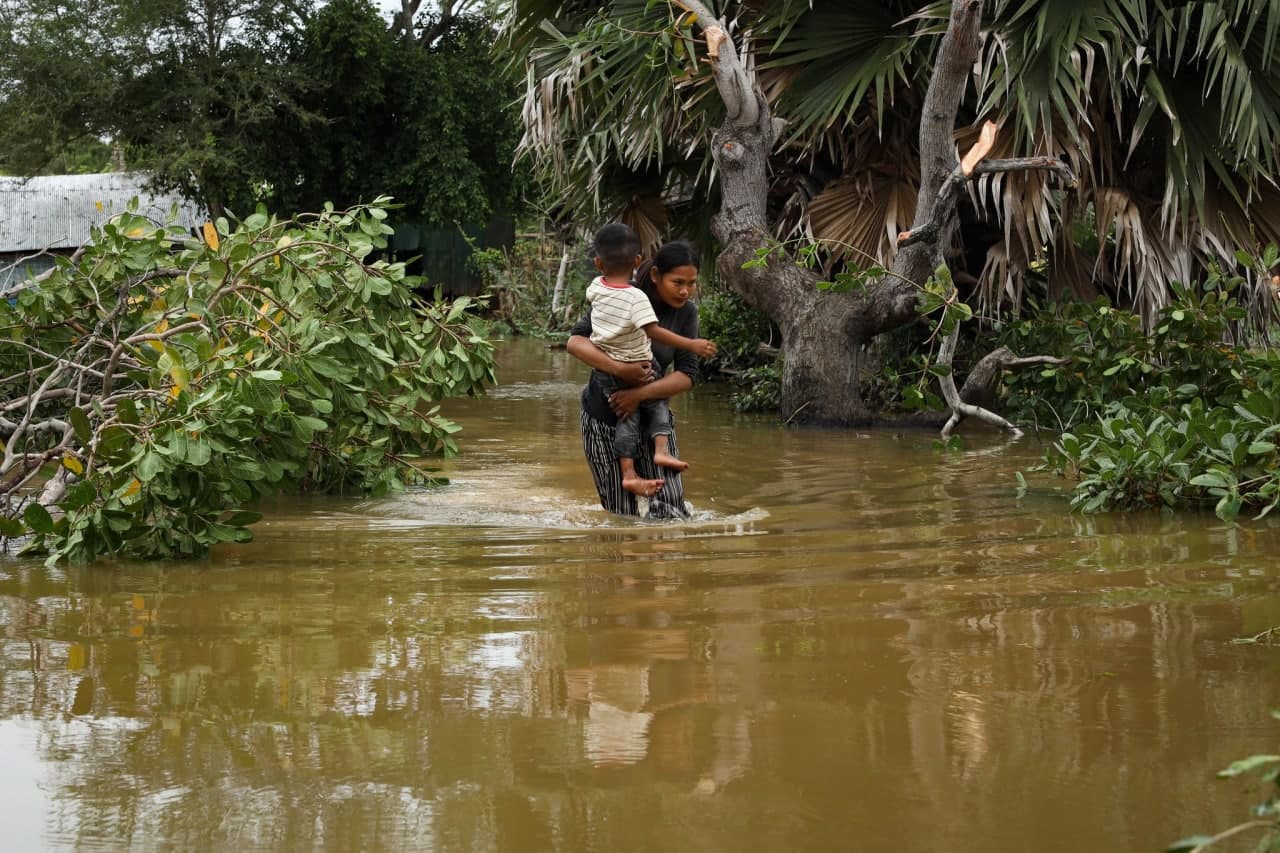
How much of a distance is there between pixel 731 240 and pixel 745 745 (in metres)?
8.28

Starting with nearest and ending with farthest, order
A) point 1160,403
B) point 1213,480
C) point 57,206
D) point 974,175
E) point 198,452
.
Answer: point 198,452 < point 1213,480 < point 1160,403 < point 974,175 < point 57,206

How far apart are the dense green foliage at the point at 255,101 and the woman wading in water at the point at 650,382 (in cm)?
1654

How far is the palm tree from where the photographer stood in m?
9.03

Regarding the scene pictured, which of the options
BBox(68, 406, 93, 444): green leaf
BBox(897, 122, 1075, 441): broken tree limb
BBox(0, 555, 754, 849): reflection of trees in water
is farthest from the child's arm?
BBox(897, 122, 1075, 441): broken tree limb

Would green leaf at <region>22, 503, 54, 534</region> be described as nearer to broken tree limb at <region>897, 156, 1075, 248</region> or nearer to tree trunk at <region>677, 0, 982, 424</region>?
broken tree limb at <region>897, 156, 1075, 248</region>

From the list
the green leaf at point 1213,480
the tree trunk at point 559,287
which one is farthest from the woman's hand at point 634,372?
the tree trunk at point 559,287

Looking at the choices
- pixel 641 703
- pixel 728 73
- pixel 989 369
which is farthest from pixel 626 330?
pixel 989 369

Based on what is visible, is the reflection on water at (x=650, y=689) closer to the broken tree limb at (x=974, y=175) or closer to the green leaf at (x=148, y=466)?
the green leaf at (x=148, y=466)

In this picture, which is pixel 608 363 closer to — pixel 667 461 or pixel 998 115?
pixel 667 461

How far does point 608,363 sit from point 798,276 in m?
5.29

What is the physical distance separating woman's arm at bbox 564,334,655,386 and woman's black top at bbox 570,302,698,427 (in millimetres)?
167

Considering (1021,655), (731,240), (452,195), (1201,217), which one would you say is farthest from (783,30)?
(452,195)

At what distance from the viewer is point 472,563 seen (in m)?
5.09

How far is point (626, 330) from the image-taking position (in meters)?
6.16
